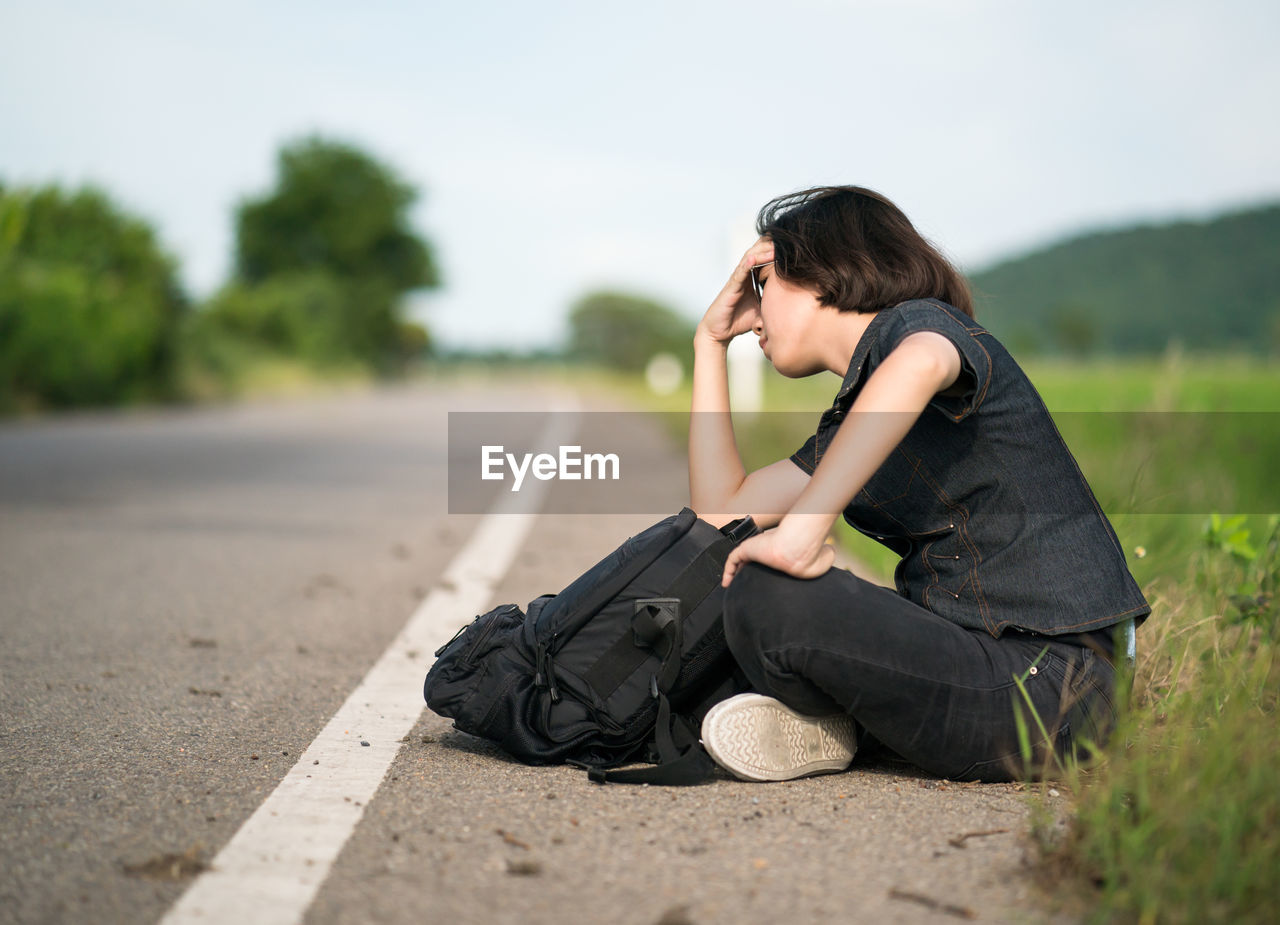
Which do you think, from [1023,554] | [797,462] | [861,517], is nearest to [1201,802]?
[1023,554]

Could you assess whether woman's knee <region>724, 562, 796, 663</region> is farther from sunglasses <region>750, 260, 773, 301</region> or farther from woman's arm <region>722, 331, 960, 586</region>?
sunglasses <region>750, 260, 773, 301</region>

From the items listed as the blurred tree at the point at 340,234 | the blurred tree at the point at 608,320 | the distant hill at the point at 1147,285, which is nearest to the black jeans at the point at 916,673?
the distant hill at the point at 1147,285

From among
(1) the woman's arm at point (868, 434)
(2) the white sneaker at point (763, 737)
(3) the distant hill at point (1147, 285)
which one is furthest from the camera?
(3) the distant hill at point (1147, 285)

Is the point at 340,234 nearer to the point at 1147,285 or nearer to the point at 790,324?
the point at 1147,285

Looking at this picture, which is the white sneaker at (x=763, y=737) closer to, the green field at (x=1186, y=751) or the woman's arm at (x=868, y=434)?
the woman's arm at (x=868, y=434)

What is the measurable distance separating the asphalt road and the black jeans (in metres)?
0.12

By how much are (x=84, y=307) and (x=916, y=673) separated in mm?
19979

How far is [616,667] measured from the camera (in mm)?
2715

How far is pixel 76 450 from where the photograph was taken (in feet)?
39.0

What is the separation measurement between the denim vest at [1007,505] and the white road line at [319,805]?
131 centimetres

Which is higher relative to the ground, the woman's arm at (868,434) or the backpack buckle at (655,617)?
the woman's arm at (868,434)

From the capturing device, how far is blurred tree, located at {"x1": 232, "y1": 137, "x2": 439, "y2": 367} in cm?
6531

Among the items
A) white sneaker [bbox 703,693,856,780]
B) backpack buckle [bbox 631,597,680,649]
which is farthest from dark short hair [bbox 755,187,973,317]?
white sneaker [bbox 703,693,856,780]

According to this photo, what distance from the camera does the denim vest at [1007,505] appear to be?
8.11 ft
